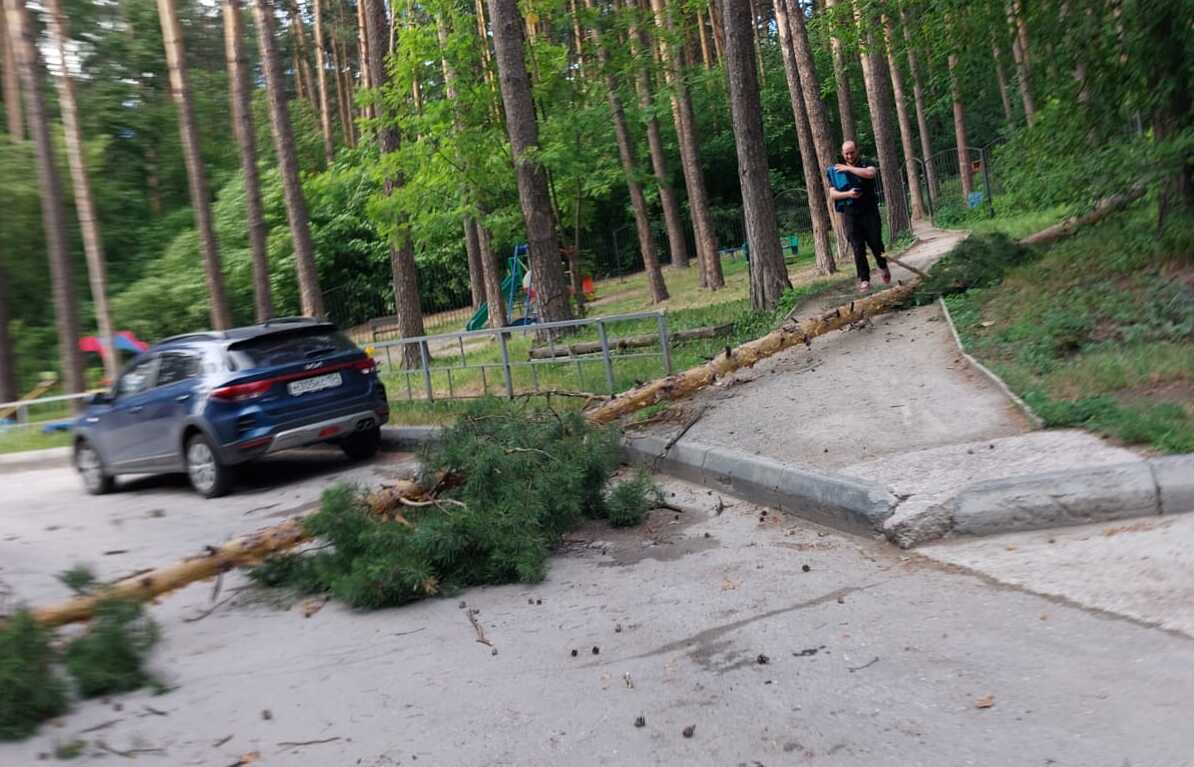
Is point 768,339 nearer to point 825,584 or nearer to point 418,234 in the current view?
point 825,584

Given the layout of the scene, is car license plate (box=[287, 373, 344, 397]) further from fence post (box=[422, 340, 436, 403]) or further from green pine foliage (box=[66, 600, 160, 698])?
green pine foliage (box=[66, 600, 160, 698])

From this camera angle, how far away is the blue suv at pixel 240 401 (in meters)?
11.8

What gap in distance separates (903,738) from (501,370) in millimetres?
10868

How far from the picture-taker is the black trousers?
13.8 metres

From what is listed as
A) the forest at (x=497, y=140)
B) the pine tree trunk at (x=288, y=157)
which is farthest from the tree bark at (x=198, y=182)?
the pine tree trunk at (x=288, y=157)

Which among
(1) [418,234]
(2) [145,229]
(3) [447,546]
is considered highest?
(2) [145,229]

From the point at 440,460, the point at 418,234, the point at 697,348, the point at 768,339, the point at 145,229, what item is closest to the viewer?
the point at 440,460

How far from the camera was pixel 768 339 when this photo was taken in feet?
38.1

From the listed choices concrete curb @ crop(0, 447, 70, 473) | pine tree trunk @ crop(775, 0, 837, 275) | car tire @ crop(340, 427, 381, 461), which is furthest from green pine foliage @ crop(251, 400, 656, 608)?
pine tree trunk @ crop(775, 0, 837, 275)

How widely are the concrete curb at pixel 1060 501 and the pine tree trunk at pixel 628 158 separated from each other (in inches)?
606

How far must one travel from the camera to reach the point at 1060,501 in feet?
20.0

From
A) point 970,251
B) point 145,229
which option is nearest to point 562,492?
point 970,251

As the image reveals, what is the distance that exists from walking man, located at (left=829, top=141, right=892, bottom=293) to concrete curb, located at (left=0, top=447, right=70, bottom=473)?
1356 cm

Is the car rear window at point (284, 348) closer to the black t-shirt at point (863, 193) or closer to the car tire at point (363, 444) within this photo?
the car tire at point (363, 444)
